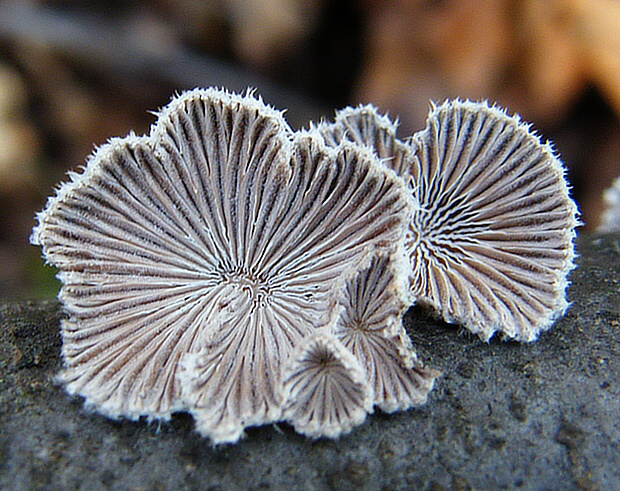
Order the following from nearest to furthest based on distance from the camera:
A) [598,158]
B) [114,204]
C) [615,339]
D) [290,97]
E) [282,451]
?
1. [282,451]
2. [114,204]
3. [615,339]
4. [598,158]
5. [290,97]

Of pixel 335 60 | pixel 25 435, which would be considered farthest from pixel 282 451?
pixel 335 60

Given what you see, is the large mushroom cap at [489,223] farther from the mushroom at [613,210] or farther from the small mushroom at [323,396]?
the mushroom at [613,210]

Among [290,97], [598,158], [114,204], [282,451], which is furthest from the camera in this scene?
[290,97]

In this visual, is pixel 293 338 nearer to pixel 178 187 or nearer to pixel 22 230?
pixel 178 187

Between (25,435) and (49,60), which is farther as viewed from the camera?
(49,60)

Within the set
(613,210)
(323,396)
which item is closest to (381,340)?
(323,396)
